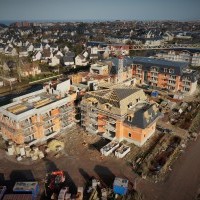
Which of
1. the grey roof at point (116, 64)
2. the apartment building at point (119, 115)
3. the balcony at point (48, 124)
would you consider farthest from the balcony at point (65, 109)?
the grey roof at point (116, 64)

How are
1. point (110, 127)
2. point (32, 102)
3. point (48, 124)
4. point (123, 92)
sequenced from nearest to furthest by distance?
point (110, 127)
point (48, 124)
point (32, 102)
point (123, 92)

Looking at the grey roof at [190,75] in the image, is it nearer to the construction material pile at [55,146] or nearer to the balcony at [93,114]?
the balcony at [93,114]

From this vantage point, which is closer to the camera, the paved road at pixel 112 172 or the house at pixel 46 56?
the paved road at pixel 112 172

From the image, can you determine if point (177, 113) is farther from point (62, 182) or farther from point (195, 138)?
point (62, 182)

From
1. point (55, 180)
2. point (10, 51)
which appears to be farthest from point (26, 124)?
point (10, 51)

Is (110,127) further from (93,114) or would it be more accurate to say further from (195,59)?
(195,59)

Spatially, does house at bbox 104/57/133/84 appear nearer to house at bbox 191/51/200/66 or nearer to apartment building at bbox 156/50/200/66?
apartment building at bbox 156/50/200/66
